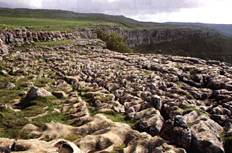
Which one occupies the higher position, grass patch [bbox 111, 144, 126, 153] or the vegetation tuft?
the vegetation tuft

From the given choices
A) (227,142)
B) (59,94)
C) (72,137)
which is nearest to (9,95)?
(59,94)

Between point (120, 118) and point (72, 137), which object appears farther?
point (120, 118)

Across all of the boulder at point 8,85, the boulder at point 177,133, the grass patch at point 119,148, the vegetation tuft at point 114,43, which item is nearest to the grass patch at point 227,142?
the boulder at point 177,133

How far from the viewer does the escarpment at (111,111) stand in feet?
39.5

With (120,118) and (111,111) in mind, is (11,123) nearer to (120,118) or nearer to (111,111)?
(111,111)

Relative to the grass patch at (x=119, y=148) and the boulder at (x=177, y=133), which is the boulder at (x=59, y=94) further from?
the boulder at (x=177, y=133)

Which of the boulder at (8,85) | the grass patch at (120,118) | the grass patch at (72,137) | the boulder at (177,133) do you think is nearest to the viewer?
the boulder at (177,133)

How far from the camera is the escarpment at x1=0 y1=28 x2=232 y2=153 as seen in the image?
12039mm

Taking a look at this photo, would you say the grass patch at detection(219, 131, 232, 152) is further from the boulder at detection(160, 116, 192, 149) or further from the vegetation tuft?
the vegetation tuft

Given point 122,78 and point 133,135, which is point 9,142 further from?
point 122,78

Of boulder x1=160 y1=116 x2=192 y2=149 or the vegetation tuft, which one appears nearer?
boulder x1=160 y1=116 x2=192 y2=149

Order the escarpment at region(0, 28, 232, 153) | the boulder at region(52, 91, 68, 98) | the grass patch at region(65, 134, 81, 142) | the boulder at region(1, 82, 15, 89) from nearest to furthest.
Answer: the escarpment at region(0, 28, 232, 153) < the grass patch at region(65, 134, 81, 142) < the boulder at region(52, 91, 68, 98) < the boulder at region(1, 82, 15, 89)

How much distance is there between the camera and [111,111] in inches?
701

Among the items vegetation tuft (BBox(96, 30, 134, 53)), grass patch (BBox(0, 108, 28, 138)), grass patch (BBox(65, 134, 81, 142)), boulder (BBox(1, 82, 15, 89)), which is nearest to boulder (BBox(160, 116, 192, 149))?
grass patch (BBox(65, 134, 81, 142))
